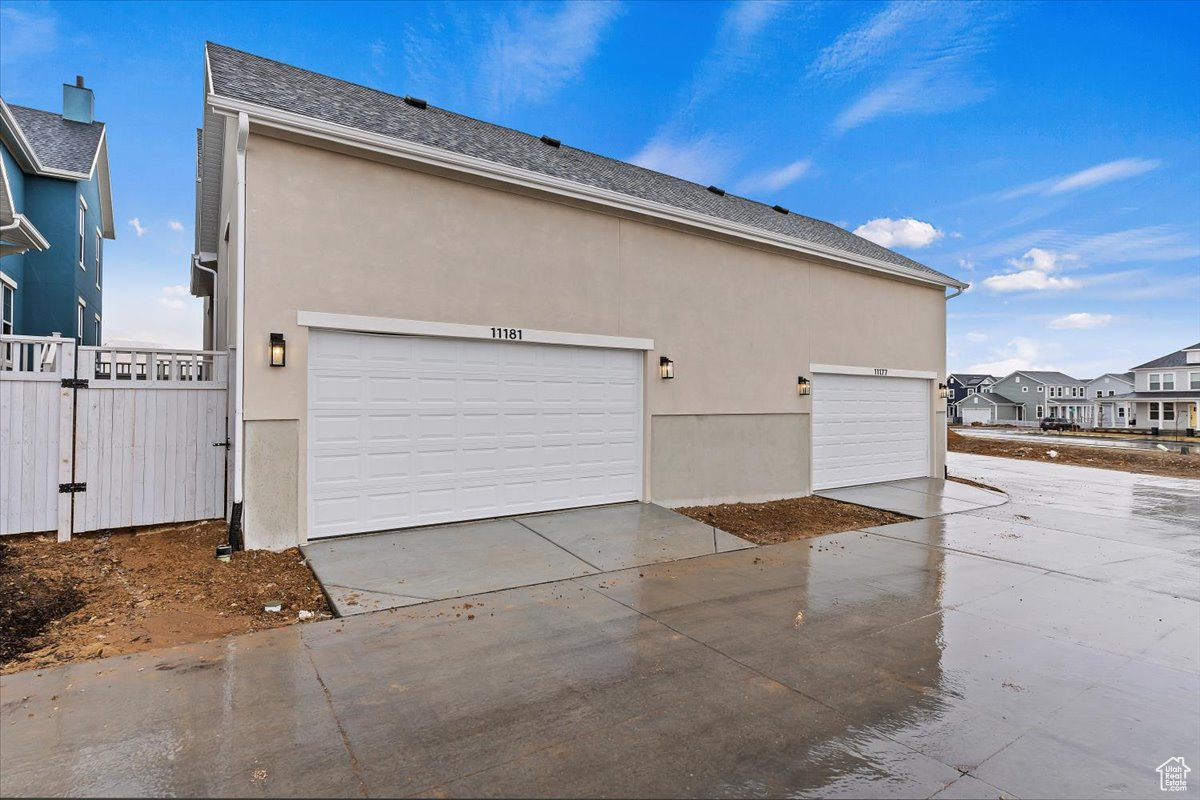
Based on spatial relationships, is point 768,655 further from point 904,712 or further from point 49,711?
point 49,711

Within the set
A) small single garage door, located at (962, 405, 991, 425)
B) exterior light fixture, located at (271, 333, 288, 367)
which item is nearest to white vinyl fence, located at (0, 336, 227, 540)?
exterior light fixture, located at (271, 333, 288, 367)

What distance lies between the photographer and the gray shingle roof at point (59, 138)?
12.4 m

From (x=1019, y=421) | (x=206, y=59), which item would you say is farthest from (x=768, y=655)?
(x=1019, y=421)

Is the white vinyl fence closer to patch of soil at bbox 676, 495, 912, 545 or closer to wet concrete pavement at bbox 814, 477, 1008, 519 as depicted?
patch of soil at bbox 676, 495, 912, 545

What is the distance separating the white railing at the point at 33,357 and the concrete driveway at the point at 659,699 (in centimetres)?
390

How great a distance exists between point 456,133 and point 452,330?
3251 mm

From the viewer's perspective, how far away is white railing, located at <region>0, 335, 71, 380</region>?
5.61 metres

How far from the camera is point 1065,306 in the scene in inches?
1480

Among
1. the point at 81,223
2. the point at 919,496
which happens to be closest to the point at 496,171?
the point at 919,496

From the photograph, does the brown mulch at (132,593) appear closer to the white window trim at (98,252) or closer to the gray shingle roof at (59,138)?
the gray shingle roof at (59,138)

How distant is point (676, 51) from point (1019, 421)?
196ft

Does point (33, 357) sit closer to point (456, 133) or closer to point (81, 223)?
point (456, 133)

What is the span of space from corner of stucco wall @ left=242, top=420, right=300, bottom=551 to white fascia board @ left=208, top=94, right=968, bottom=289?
316 centimetres

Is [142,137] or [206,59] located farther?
[142,137]
